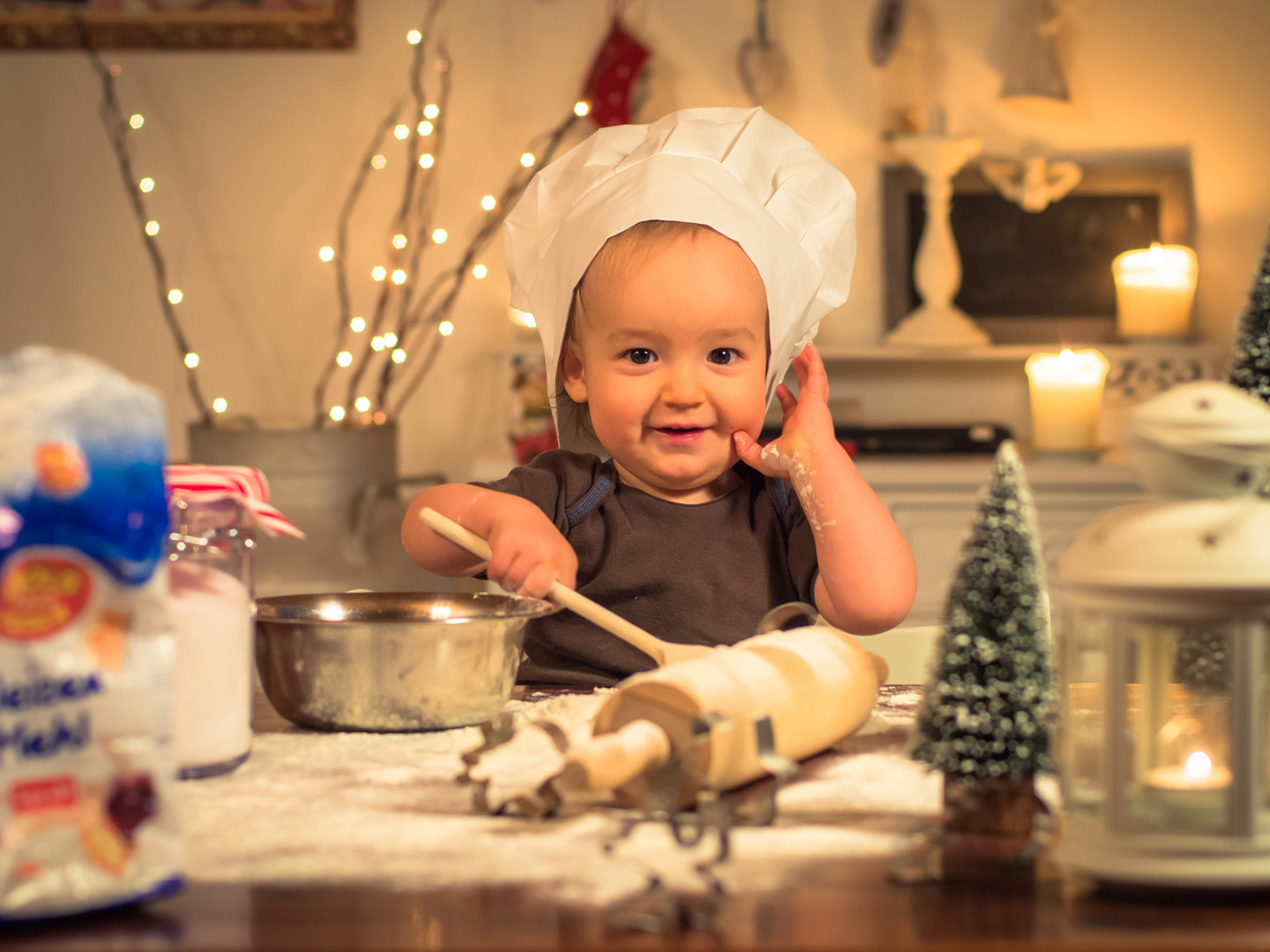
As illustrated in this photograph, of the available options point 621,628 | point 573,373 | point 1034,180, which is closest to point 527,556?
point 621,628

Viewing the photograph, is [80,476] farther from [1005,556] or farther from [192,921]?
[1005,556]

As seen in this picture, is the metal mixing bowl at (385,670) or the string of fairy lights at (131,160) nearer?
the metal mixing bowl at (385,670)

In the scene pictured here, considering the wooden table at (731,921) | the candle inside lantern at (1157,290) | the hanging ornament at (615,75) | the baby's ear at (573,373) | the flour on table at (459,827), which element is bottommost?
the wooden table at (731,921)

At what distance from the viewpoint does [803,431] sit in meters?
0.96

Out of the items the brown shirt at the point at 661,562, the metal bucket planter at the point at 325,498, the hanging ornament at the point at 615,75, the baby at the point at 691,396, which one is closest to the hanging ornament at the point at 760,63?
the hanging ornament at the point at 615,75

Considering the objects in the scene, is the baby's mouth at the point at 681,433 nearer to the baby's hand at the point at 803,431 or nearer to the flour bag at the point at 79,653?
the baby's hand at the point at 803,431

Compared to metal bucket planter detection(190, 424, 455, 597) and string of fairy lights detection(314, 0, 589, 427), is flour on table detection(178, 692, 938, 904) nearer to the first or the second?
metal bucket planter detection(190, 424, 455, 597)

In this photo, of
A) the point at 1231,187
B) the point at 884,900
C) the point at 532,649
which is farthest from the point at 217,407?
the point at 884,900

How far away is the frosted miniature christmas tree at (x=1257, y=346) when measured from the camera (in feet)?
1.90

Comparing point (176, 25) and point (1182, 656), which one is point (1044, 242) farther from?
point (1182, 656)

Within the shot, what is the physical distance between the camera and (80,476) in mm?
415

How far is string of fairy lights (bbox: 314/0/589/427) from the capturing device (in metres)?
2.55

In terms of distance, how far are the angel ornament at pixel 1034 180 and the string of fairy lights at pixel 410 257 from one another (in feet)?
2.94

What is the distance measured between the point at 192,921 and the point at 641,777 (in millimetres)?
189
